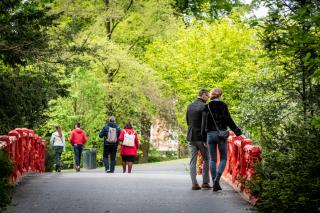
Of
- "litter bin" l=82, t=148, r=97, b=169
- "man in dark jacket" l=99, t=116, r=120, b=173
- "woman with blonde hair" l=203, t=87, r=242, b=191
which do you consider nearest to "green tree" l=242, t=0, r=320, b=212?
"woman with blonde hair" l=203, t=87, r=242, b=191

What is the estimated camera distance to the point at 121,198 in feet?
38.5

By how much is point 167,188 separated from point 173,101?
28.6 metres

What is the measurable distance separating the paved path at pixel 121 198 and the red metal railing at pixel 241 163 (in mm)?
178

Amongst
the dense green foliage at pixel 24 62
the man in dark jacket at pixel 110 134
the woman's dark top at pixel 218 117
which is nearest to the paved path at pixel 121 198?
the woman's dark top at pixel 218 117

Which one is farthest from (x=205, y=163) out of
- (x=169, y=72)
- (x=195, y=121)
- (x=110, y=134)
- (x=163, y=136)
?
(x=163, y=136)

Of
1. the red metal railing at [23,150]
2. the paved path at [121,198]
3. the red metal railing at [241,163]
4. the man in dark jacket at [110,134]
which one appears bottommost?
the paved path at [121,198]

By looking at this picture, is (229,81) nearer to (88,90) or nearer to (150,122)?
(88,90)

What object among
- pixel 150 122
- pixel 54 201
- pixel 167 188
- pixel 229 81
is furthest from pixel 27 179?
pixel 150 122

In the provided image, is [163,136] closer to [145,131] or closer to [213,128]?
[145,131]

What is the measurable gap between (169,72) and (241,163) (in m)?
25.3

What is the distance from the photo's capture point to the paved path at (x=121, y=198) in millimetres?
10492

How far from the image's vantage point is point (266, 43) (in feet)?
47.9

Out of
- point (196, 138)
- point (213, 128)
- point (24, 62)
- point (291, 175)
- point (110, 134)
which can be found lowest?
point (291, 175)

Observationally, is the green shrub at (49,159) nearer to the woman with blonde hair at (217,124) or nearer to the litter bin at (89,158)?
the litter bin at (89,158)
